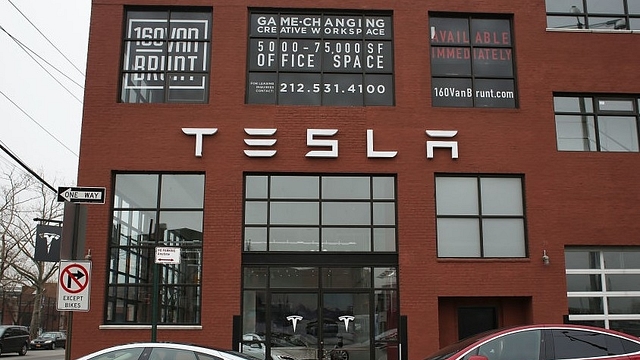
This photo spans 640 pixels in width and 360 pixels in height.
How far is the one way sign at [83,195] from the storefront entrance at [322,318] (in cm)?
577

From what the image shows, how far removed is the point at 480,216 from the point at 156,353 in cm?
955

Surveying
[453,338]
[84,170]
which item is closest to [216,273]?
[84,170]

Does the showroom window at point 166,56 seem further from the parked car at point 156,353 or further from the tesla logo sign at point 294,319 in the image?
the parked car at point 156,353

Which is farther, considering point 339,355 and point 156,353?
point 339,355

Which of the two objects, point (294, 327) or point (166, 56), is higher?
point (166, 56)

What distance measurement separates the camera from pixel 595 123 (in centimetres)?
1667

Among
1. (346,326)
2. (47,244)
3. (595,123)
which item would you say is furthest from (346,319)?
(47,244)

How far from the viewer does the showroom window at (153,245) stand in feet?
49.8

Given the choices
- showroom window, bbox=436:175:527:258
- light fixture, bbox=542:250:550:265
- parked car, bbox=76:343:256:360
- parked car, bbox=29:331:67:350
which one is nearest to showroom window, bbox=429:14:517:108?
showroom window, bbox=436:175:527:258

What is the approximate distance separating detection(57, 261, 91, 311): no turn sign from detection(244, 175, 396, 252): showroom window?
5838 mm

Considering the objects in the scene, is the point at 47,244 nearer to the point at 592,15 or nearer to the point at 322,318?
the point at 322,318

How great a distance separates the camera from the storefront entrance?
1500cm

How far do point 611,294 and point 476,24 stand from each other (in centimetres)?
770

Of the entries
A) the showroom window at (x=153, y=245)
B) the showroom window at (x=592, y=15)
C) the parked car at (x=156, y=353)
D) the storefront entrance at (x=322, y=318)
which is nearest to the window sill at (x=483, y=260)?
the storefront entrance at (x=322, y=318)
